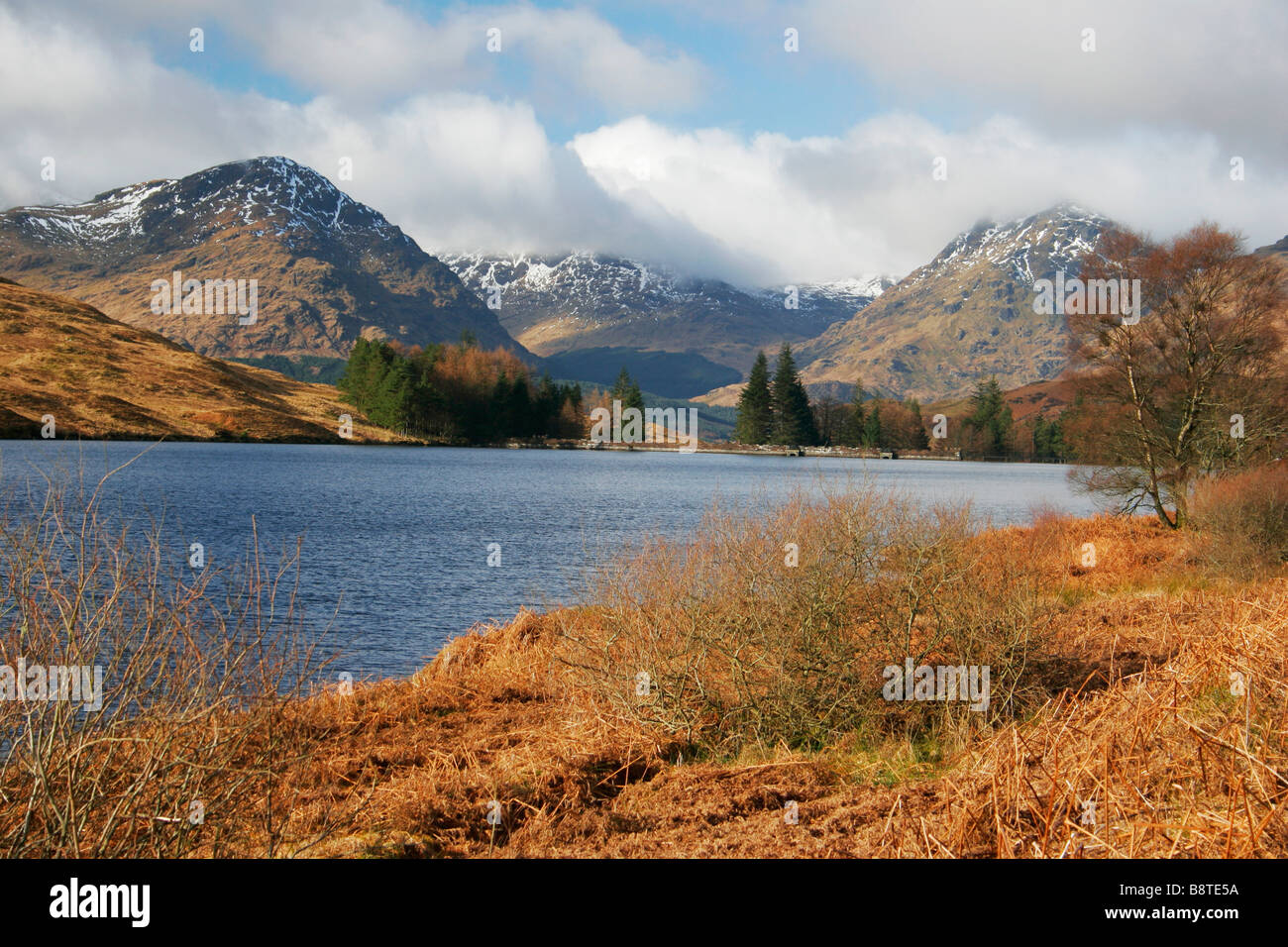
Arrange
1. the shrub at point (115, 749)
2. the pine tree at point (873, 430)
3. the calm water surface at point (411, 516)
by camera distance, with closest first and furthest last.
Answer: the shrub at point (115, 749) < the calm water surface at point (411, 516) < the pine tree at point (873, 430)

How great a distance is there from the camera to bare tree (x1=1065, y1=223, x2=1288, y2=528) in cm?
3186

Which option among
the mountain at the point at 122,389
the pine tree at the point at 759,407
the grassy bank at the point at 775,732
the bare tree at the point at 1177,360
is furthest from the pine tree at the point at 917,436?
the grassy bank at the point at 775,732

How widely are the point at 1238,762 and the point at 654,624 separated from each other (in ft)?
22.8

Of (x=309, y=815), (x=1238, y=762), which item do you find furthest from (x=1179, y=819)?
(x=309, y=815)

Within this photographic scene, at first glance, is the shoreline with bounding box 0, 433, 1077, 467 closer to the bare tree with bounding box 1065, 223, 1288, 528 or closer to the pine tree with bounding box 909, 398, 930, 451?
the pine tree with bounding box 909, 398, 930, 451

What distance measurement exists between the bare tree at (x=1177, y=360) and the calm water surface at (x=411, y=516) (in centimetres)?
755

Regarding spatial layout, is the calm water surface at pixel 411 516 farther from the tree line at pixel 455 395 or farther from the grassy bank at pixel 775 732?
the tree line at pixel 455 395

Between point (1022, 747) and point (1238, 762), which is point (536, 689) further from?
point (1238, 762)

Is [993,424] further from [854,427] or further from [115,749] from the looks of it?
[115,749]

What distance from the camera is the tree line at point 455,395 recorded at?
12544 cm

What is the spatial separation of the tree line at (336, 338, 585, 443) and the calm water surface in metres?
42.5

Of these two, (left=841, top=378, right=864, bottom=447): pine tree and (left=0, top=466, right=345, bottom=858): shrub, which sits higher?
(left=841, top=378, right=864, bottom=447): pine tree

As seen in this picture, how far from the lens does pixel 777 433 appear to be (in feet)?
495

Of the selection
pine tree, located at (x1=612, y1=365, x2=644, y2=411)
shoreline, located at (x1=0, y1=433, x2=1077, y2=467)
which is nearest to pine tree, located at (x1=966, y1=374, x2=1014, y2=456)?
shoreline, located at (x1=0, y1=433, x2=1077, y2=467)
